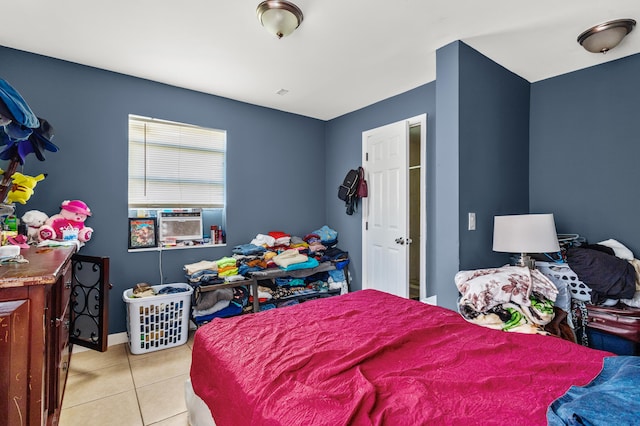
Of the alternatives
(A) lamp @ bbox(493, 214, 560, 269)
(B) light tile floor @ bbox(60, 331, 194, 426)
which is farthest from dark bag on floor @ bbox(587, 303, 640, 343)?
(B) light tile floor @ bbox(60, 331, 194, 426)

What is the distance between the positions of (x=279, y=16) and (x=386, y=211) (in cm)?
219

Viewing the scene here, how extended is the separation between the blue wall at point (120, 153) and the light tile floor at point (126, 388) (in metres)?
0.45

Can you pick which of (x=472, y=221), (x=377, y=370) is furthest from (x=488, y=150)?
(x=377, y=370)

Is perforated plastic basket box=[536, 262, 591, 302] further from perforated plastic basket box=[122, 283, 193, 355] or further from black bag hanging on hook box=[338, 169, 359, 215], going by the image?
perforated plastic basket box=[122, 283, 193, 355]

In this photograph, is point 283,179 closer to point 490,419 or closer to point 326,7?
point 326,7

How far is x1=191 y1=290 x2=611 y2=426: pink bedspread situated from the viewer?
36.4 inches

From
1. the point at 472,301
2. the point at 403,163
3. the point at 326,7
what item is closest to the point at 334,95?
the point at 403,163

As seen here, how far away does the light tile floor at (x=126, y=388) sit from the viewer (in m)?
1.87

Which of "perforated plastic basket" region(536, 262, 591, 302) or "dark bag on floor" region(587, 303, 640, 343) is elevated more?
"perforated plastic basket" region(536, 262, 591, 302)

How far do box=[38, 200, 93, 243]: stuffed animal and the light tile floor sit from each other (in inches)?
40.2

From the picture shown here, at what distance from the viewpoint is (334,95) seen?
345cm

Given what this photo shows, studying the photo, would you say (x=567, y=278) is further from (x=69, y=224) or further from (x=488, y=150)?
(x=69, y=224)

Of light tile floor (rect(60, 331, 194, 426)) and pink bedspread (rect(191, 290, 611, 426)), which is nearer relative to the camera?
pink bedspread (rect(191, 290, 611, 426))

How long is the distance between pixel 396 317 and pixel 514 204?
6.20 feet
